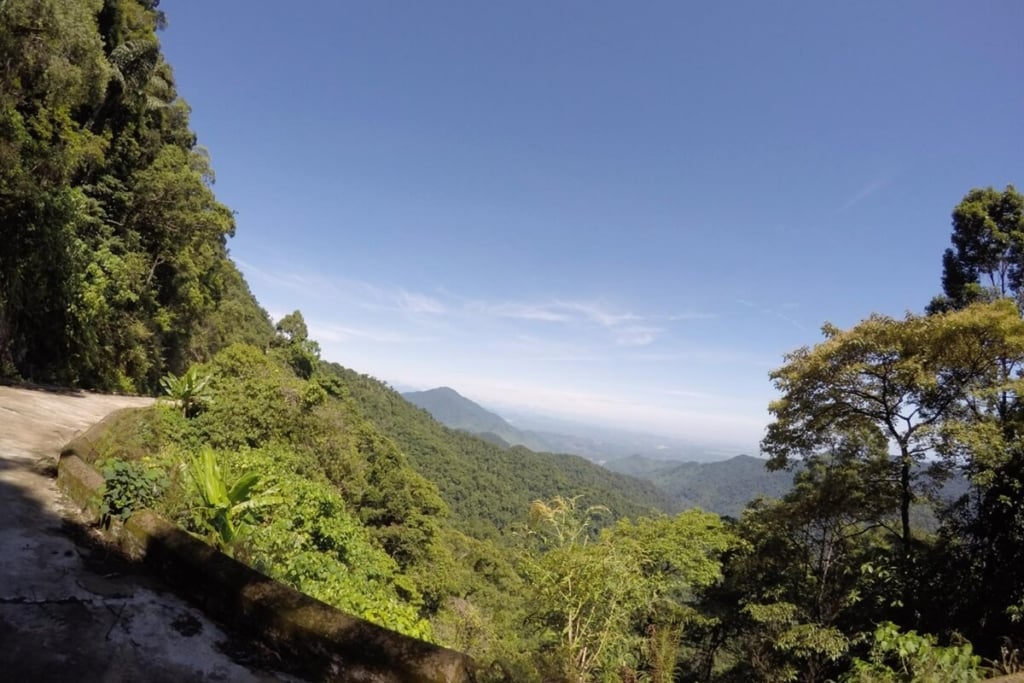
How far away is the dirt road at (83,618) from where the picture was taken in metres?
2.20

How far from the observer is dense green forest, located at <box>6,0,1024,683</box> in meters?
5.68

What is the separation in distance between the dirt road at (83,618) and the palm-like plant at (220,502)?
0.91 metres

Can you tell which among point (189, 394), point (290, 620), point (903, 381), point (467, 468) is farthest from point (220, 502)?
point (467, 468)

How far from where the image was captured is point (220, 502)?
14.9ft

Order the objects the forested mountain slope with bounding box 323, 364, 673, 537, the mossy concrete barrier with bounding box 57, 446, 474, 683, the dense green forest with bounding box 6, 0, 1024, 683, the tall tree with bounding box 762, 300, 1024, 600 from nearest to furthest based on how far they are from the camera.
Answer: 1. the mossy concrete barrier with bounding box 57, 446, 474, 683
2. the dense green forest with bounding box 6, 0, 1024, 683
3. the tall tree with bounding box 762, 300, 1024, 600
4. the forested mountain slope with bounding box 323, 364, 673, 537

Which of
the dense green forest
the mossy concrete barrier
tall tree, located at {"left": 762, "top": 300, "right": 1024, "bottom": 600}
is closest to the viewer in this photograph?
the mossy concrete barrier

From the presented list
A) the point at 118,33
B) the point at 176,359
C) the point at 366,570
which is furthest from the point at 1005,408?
the point at 176,359

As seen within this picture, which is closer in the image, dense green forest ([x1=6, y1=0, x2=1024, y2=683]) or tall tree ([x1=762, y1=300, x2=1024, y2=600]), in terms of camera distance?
dense green forest ([x1=6, y1=0, x2=1024, y2=683])

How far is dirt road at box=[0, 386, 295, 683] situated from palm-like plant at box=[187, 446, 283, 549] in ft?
2.97

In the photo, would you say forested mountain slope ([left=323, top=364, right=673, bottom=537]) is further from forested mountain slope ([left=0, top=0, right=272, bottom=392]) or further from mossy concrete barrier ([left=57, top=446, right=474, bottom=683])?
mossy concrete barrier ([left=57, top=446, right=474, bottom=683])

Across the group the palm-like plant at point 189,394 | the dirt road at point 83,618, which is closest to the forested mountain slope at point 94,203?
the palm-like plant at point 189,394

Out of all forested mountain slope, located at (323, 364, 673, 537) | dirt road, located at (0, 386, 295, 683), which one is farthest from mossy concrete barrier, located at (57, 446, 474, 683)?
forested mountain slope, located at (323, 364, 673, 537)

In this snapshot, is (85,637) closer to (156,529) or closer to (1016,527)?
(156,529)

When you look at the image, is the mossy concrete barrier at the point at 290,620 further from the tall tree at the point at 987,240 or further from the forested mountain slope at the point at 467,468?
the forested mountain slope at the point at 467,468
